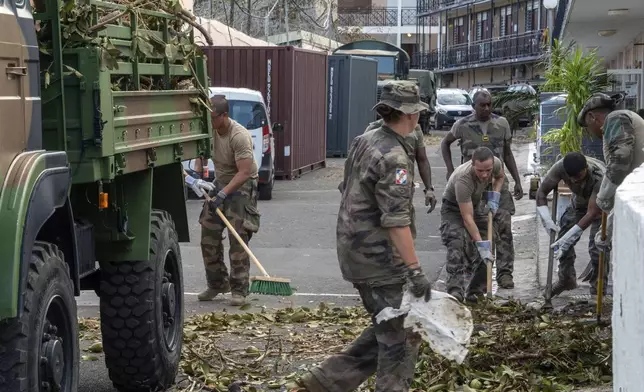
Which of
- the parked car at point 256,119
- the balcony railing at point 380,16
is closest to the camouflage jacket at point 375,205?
the parked car at point 256,119

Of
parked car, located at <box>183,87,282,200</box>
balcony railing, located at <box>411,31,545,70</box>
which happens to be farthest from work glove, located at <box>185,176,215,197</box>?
balcony railing, located at <box>411,31,545,70</box>

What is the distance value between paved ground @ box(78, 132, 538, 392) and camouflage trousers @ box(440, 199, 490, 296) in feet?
2.20

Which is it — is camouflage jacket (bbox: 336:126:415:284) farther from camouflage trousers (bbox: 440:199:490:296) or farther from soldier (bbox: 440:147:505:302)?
camouflage trousers (bbox: 440:199:490:296)

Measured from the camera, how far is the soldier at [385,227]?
5820 millimetres

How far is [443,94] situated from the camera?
4738 centimetres

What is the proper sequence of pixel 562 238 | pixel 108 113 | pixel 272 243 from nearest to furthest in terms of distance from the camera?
1. pixel 108 113
2. pixel 562 238
3. pixel 272 243

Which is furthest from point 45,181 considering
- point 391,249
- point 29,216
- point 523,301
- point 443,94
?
point 443,94

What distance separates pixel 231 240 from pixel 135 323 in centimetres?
357

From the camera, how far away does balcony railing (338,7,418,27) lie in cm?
6769

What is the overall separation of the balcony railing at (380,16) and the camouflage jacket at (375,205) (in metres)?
58.6

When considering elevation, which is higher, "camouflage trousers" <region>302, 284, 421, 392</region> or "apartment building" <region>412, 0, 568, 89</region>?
"apartment building" <region>412, 0, 568, 89</region>

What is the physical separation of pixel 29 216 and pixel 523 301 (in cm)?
617

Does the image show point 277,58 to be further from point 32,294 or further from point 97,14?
point 32,294

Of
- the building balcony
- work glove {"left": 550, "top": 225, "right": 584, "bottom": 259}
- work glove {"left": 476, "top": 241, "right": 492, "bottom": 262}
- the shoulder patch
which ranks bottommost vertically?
work glove {"left": 476, "top": 241, "right": 492, "bottom": 262}
